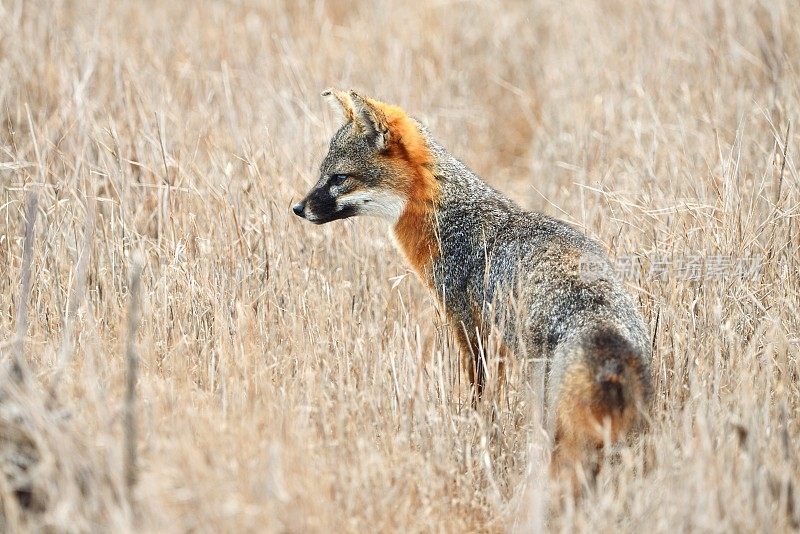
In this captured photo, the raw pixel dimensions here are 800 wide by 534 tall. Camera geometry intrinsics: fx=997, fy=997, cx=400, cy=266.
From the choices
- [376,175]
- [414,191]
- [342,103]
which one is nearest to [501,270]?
[414,191]

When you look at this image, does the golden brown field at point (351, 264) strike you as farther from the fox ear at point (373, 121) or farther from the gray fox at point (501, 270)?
the fox ear at point (373, 121)

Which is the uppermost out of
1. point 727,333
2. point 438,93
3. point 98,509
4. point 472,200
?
point 438,93

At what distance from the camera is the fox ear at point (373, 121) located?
557 centimetres

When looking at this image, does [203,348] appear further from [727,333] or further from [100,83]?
[100,83]

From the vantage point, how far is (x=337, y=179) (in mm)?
5734

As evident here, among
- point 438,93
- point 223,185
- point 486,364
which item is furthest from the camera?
point 438,93

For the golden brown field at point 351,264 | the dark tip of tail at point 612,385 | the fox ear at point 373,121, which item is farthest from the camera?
the fox ear at point 373,121

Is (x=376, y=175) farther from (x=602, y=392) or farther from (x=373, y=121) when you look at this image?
(x=602, y=392)

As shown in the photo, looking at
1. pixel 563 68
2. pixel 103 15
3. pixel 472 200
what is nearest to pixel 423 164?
pixel 472 200

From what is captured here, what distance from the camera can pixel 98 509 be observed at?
3365 millimetres

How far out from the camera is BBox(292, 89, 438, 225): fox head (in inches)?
221

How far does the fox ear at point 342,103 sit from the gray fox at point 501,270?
0.01 meters

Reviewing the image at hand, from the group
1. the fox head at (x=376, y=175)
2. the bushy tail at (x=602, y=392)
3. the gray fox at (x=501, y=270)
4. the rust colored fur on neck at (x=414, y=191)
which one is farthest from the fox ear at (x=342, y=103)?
the bushy tail at (x=602, y=392)

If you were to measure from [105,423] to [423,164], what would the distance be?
2.71 m
